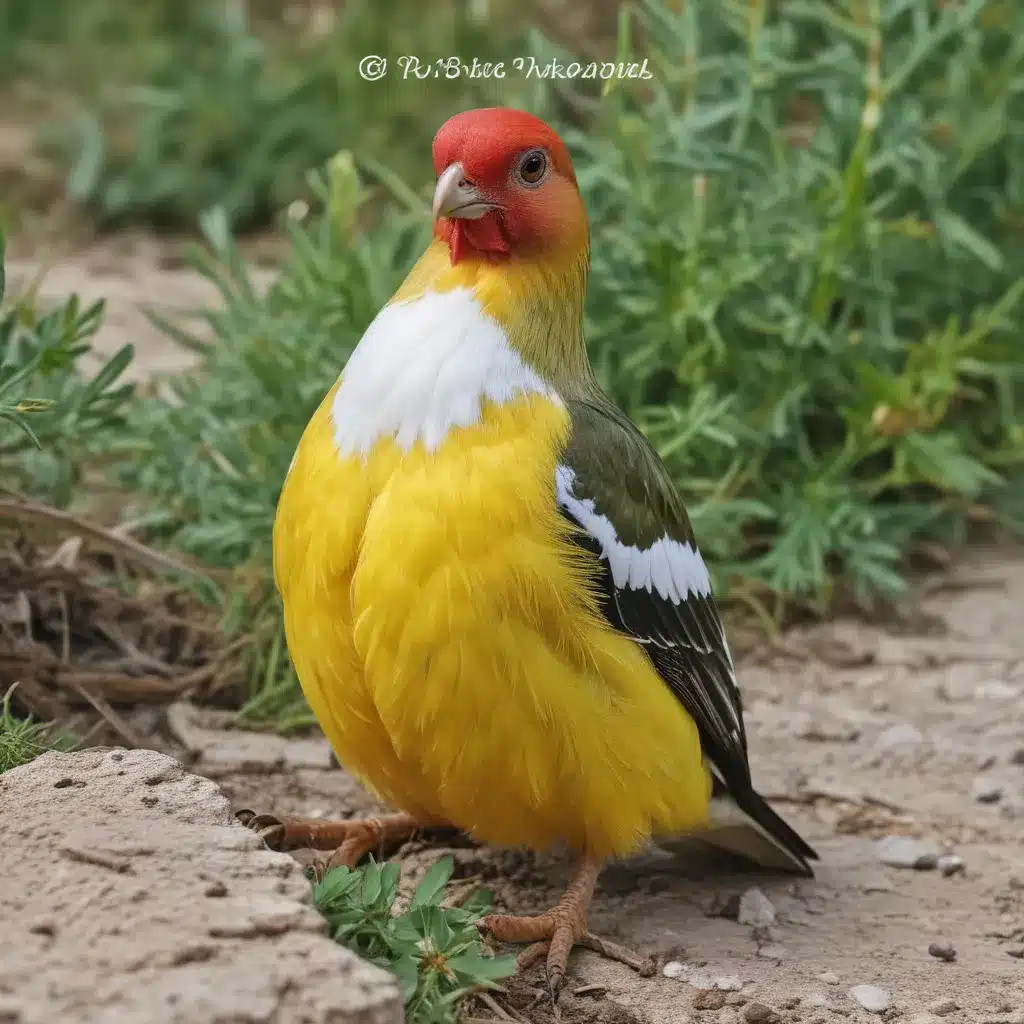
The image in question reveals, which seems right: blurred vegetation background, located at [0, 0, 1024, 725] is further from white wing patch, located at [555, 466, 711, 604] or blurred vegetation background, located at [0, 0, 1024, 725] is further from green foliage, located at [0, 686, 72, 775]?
white wing patch, located at [555, 466, 711, 604]

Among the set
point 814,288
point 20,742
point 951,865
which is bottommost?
point 951,865

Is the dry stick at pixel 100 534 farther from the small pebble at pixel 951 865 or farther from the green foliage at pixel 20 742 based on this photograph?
the small pebble at pixel 951 865

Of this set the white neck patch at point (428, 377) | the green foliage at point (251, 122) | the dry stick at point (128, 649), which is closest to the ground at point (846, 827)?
the dry stick at point (128, 649)

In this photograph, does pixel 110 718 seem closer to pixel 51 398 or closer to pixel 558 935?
pixel 51 398

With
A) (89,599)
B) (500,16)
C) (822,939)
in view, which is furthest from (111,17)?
(822,939)

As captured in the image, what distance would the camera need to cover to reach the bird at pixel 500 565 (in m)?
3.07

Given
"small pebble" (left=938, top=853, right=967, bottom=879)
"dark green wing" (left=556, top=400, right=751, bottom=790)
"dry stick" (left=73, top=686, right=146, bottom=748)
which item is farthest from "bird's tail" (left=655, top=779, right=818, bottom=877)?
"dry stick" (left=73, top=686, right=146, bottom=748)

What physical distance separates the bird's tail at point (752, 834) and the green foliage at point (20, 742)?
1479 millimetres

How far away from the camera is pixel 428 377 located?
316cm

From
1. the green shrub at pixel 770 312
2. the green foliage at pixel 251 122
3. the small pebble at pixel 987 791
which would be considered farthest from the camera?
the green foliage at pixel 251 122

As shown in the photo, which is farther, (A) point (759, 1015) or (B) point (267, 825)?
(B) point (267, 825)

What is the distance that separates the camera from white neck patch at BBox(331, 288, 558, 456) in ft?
10.3

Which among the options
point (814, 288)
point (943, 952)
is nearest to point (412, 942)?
point (943, 952)

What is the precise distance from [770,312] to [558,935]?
257 cm
